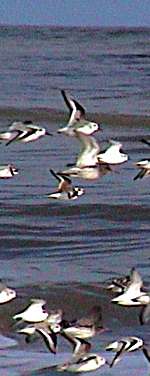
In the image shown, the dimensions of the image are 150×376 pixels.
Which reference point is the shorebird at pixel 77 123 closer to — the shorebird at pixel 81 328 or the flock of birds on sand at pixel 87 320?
the flock of birds on sand at pixel 87 320

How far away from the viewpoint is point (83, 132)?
6.98 metres

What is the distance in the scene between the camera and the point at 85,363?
6.87 m

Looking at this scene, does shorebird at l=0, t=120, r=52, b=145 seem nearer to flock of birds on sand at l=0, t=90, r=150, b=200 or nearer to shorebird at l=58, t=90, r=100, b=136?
flock of birds on sand at l=0, t=90, r=150, b=200

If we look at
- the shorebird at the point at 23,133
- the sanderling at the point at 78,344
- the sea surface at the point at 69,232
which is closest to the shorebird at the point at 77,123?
the shorebird at the point at 23,133

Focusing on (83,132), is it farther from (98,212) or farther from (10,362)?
(98,212)

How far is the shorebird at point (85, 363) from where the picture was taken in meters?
6.82

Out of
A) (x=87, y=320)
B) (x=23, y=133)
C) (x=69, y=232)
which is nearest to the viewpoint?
(x=23, y=133)

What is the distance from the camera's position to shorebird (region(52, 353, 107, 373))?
269 inches

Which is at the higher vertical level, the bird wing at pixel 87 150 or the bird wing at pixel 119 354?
the bird wing at pixel 87 150

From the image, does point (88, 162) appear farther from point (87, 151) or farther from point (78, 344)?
point (78, 344)

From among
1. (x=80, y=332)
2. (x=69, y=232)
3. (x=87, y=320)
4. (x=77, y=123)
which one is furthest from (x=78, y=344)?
(x=69, y=232)

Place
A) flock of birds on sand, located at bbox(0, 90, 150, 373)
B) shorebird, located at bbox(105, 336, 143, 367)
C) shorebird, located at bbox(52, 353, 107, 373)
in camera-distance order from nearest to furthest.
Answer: flock of birds on sand, located at bbox(0, 90, 150, 373) → shorebird, located at bbox(52, 353, 107, 373) → shorebird, located at bbox(105, 336, 143, 367)

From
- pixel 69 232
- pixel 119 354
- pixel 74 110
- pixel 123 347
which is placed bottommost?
pixel 69 232

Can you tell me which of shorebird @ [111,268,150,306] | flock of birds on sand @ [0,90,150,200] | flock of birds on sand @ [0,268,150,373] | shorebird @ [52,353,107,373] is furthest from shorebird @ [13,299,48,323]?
flock of birds on sand @ [0,90,150,200]
